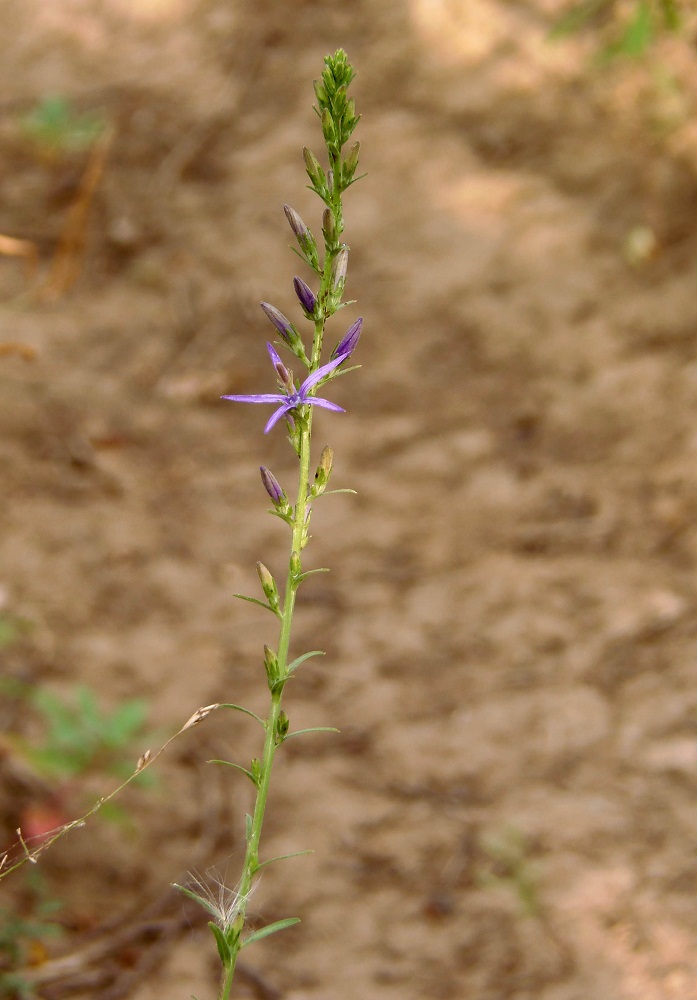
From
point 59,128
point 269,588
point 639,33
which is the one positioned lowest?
point 269,588

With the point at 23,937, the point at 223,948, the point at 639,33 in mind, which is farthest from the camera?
the point at 639,33

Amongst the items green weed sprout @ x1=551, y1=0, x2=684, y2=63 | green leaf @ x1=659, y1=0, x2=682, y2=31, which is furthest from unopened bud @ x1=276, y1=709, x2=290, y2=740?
green leaf @ x1=659, y1=0, x2=682, y2=31

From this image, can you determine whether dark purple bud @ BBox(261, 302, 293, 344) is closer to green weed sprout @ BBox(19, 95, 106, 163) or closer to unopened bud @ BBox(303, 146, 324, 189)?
unopened bud @ BBox(303, 146, 324, 189)

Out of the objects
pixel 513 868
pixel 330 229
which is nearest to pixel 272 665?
pixel 330 229

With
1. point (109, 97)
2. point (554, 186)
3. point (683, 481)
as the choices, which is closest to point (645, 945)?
point (683, 481)

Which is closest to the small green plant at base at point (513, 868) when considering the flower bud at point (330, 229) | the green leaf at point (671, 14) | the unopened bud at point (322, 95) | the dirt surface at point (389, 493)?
the dirt surface at point (389, 493)

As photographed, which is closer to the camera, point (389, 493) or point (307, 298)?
point (307, 298)

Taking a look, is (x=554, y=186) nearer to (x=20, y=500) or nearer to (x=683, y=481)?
(x=683, y=481)

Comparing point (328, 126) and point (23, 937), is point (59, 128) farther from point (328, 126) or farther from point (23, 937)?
point (328, 126)

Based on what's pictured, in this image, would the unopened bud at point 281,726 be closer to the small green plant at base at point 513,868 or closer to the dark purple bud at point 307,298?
the dark purple bud at point 307,298

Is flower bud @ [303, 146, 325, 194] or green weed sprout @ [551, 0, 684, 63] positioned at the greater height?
green weed sprout @ [551, 0, 684, 63]
